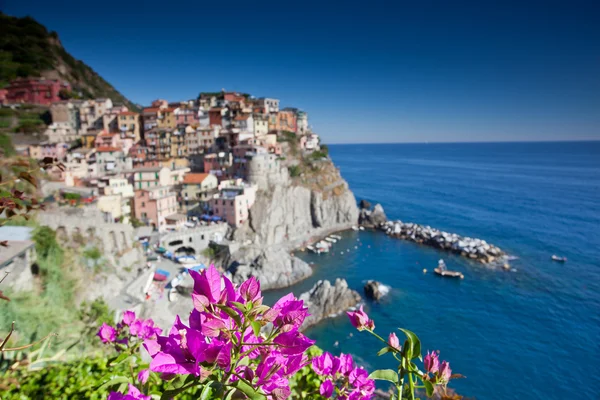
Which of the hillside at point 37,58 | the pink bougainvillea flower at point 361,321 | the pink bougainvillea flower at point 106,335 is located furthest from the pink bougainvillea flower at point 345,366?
the hillside at point 37,58

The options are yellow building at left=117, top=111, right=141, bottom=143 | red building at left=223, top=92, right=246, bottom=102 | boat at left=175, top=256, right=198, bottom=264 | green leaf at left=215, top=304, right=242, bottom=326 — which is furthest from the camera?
red building at left=223, top=92, right=246, bottom=102

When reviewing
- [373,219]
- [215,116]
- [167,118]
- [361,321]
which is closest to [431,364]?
[361,321]

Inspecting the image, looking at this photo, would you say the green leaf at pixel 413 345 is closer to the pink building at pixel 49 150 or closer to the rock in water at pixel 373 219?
the pink building at pixel 49 150

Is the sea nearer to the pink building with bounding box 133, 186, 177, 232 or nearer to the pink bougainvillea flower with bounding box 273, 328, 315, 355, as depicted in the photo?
the pink building with bounding box 133, 186, 177, 232

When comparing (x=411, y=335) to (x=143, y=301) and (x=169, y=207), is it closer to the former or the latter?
(x=143, y=301)

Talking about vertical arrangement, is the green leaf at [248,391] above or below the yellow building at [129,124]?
below

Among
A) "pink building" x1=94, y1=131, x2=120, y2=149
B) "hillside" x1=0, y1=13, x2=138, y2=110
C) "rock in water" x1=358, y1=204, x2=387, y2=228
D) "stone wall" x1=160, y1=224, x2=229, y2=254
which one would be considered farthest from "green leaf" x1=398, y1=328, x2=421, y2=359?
"hillside" x1=0, y1=13, x2=138, y2=110

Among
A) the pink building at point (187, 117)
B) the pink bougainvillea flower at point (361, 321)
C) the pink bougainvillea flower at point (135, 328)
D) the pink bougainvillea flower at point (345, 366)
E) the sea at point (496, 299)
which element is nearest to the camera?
the pink bougainvillea flower at point (361, 321)

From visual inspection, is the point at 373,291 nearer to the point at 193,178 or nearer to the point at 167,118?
the point at 193,178
